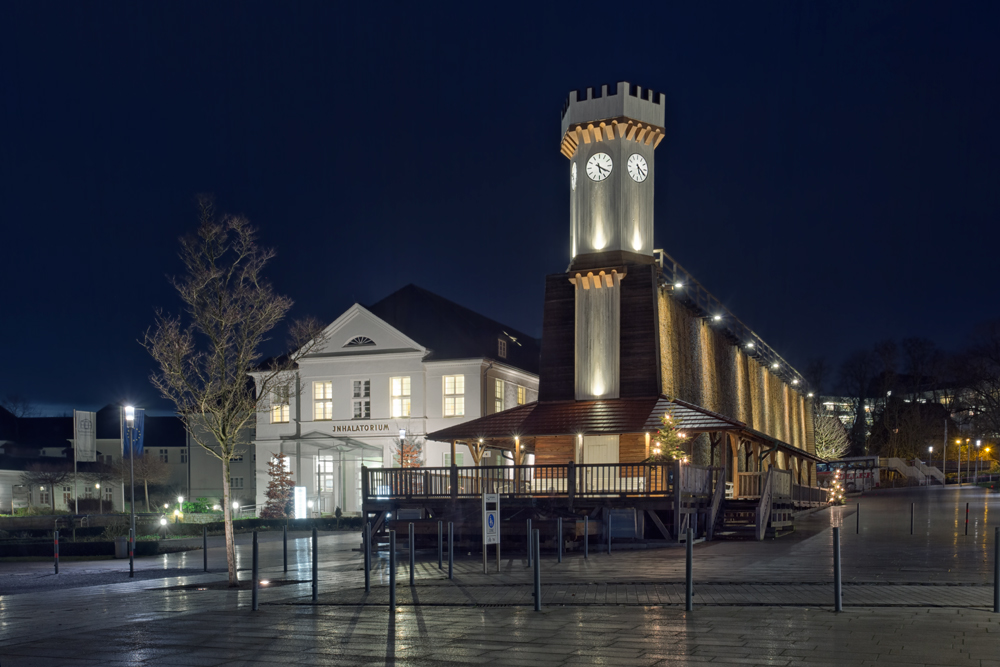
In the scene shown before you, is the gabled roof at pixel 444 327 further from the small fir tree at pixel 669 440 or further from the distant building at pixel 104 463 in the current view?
the distant building at pixel 104 463

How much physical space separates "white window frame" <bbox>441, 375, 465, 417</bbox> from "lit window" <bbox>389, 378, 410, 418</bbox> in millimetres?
1901

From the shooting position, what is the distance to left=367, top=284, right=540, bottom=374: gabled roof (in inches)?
1821

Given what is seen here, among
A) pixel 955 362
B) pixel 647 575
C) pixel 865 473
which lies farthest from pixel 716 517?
pixel 955 362

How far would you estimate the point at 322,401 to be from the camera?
4828 cm

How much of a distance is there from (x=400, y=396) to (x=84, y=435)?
15.5 m

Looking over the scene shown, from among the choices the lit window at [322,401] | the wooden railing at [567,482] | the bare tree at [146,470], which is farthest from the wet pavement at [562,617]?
the bare tree at [146,470]

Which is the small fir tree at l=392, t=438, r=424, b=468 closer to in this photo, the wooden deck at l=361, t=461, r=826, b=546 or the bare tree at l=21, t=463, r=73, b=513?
the wooden deck at l=361, t=461, r=826, b=546

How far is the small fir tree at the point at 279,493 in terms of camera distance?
4362cm

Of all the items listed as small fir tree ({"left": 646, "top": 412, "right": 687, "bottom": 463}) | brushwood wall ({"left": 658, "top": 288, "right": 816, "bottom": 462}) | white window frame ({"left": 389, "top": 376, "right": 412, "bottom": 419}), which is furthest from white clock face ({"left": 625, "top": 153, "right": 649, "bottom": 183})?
white window frame ({"left": 389, "top": 376, "right": 412, "bottom": 419})

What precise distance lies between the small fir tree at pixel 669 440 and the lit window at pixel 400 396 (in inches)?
786

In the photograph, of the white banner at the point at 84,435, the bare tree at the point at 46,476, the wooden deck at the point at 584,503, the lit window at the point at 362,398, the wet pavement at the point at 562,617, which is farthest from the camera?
the bare tree at the point at 46,476

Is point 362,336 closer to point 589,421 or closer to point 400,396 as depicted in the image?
point 400,396

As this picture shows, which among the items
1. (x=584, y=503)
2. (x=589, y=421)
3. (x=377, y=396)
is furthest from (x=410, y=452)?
(x=584, y=503)

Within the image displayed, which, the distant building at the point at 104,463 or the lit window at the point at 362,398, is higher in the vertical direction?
the lit window at the point at 362,398
